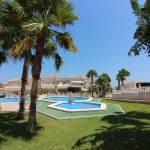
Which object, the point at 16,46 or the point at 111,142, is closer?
the point at 111,142

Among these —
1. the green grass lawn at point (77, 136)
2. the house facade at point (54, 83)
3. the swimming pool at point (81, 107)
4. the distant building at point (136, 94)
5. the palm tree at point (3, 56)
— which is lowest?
the green grass lawn at point (77, 136)

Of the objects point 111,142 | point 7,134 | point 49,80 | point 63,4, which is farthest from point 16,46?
point 49,80

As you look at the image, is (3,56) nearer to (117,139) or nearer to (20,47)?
(20,47)


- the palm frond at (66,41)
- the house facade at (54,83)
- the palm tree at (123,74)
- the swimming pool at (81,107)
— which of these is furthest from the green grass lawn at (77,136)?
the house facade at (54,83)

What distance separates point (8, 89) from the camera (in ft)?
228

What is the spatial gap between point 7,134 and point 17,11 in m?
6.00

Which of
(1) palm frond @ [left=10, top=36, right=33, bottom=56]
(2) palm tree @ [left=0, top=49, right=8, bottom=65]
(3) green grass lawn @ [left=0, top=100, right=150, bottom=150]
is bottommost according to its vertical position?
(3) green grass lawn @ [left=0, top=100, right=150, bottom=150]

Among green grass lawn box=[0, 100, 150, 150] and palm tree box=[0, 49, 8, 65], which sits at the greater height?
palm tree box=[0, 49, 8, 65]

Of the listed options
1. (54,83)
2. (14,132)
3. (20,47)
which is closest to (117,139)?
(14,132)

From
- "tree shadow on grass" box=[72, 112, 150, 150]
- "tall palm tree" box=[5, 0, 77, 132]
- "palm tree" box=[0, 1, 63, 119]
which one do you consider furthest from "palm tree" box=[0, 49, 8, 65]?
"tree shadow on grass" box=[72, 112, 150, 150]

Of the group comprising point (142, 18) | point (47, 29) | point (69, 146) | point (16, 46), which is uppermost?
point (142, 18)

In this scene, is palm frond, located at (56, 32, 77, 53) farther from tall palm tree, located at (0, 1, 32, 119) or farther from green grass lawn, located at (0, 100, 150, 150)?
green grass lawn, located at (0, 100, 150, 150)

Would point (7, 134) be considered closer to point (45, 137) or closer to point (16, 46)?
point (45, 137)

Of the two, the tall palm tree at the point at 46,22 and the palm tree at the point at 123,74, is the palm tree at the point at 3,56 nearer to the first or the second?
the tall palm tree at the point at 46,22
